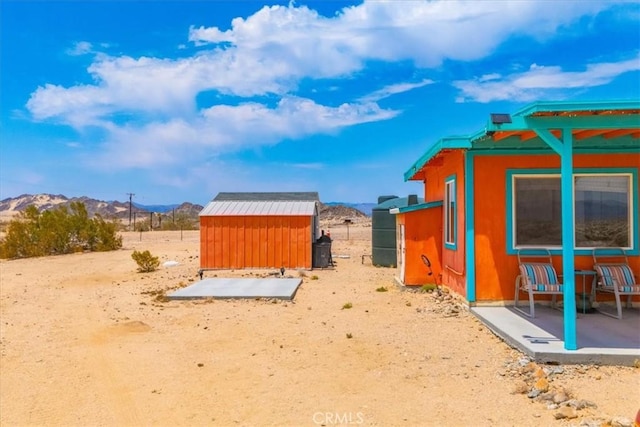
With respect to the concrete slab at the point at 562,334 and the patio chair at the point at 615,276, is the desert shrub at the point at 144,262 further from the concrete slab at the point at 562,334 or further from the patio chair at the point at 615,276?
the patio chair at the point at 615,276

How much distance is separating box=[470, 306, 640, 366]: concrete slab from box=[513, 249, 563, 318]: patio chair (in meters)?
0.31

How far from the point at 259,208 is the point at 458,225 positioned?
823 cm

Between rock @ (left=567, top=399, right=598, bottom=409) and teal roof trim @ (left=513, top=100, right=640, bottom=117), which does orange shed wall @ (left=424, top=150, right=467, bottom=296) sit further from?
rock @ (left=567, top=399, right=598, bottom=409)

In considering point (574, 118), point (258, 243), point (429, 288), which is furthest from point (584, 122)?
point (258, 243)

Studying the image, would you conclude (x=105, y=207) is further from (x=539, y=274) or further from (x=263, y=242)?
(x=539, y=274)

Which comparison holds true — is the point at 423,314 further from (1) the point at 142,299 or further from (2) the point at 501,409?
(1) the point at 142,299

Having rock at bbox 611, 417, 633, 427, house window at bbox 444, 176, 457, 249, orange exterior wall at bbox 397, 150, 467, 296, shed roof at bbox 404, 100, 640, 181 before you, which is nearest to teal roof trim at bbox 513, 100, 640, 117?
shed roof at bbox 404, 100, 640, 181

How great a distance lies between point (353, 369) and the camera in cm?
527

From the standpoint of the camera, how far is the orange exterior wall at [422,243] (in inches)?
396

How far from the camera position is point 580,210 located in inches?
299

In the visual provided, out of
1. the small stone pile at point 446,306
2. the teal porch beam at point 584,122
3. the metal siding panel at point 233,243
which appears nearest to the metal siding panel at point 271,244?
the metal siding panel at point 233,243

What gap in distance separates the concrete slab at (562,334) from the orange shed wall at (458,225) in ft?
2.89

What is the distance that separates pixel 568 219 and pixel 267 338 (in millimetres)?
4116

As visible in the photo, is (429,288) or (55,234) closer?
(429,288)
